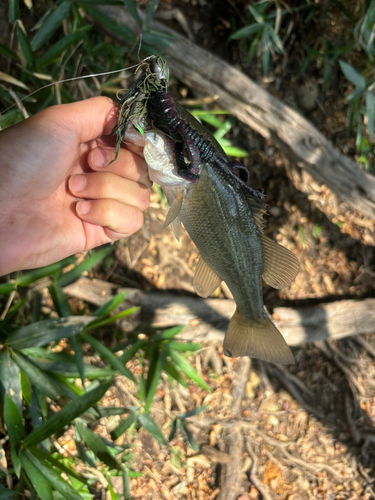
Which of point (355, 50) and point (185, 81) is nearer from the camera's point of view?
point (185, 81)

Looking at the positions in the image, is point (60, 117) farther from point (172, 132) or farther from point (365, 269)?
point (365, 269)

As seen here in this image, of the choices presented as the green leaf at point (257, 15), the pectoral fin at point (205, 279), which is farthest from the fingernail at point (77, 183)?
the green leaf at point (257, 15)

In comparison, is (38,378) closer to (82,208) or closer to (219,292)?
(82,208)

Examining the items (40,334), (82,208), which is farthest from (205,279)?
(40,334)

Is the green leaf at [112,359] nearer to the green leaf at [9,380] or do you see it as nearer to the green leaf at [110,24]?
the green leaf at [9,380]

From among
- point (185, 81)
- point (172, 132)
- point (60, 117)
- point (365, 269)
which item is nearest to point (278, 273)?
point (172, 132)
